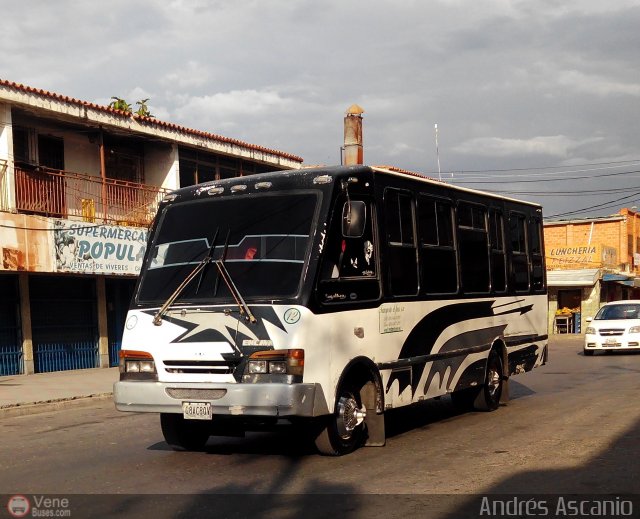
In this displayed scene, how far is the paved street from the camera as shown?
24.2ft

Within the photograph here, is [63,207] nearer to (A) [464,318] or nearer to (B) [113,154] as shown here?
(B) [113,154]

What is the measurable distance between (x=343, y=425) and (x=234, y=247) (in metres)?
2.08

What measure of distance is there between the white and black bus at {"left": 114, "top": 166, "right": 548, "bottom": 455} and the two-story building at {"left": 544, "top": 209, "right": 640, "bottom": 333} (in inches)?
1330

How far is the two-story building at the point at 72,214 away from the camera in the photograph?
21.1 m

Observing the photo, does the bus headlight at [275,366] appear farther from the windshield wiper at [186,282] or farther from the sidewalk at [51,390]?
the sidewalk at [51,390]

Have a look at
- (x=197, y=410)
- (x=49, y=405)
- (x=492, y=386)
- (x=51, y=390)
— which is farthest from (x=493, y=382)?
(x=51, y=390)

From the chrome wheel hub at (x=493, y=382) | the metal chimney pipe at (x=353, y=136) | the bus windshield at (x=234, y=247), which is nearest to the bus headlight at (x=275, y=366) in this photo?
the bus windshield at (x=234, y=247)

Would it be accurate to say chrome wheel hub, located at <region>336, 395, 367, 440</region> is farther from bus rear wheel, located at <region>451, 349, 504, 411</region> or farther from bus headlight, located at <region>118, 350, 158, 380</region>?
bus rear wheel, located at <region>451, 349, 504, 411</region>

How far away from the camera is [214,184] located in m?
9.51

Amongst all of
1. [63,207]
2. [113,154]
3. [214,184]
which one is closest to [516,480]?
[214,184]

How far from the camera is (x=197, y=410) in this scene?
8234mm

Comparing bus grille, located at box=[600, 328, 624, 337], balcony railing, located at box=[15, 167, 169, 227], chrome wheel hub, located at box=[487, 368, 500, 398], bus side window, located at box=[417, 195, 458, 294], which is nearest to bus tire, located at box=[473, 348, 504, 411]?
chrome wheel hub, located at box=[487, 368, 500, 398]

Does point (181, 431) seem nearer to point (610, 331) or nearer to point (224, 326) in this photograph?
point (224, 326)

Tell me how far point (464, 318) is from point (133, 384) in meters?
4.67
